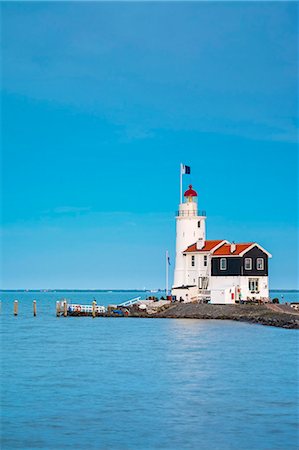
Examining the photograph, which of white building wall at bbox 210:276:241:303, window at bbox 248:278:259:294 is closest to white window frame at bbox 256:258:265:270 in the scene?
window at bbox 248:278:259:294

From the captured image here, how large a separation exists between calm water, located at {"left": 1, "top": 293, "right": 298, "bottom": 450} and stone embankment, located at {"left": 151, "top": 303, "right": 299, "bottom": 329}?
8293mm

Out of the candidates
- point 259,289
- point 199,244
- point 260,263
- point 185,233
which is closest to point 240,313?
point 259,289

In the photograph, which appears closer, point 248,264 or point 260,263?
point 248,264

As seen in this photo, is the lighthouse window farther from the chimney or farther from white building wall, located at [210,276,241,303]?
the chimney

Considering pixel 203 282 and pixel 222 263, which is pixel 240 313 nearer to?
pixel 222 263

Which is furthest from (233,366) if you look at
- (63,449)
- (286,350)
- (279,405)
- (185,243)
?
(185,243)

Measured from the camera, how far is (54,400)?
28.5 m

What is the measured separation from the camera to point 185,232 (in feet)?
248

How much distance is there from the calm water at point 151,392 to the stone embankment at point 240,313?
8.29 metres

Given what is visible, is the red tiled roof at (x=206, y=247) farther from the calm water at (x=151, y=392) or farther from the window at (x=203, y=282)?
the calm water at (x=151, y=392)

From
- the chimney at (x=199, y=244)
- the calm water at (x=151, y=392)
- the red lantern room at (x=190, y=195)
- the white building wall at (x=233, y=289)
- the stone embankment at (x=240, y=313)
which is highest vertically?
the red lantern room at (x=190, y=195)

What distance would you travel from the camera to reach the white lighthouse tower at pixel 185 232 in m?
75.3

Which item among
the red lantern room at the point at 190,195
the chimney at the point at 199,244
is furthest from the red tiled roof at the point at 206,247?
the red lantern room at the point at 190,195

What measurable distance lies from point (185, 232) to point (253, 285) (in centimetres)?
887
